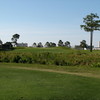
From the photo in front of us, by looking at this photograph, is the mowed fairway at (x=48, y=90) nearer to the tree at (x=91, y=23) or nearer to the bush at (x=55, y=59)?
the bush at (x=55, y=59)

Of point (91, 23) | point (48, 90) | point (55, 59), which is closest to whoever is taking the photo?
point (48, 90)

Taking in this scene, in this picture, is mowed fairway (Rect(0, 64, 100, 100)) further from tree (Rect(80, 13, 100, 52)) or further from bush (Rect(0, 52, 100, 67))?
tree (Rect(80, 13, 100, 52))

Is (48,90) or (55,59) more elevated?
(55,59)

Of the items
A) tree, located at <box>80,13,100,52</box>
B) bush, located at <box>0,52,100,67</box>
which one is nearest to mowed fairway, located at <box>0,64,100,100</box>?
bush, located at <box>0,52,100,67</box>

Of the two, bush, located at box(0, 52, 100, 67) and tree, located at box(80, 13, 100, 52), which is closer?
bush, located at box(0, 52, 100, 67)

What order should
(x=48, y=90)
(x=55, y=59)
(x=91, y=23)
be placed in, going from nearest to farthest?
(x=48, y=90) < (x=55, y=59) < (x=91, y=23)

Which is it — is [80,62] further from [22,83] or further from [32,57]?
[22,83]

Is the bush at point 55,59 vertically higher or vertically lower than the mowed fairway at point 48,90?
higher

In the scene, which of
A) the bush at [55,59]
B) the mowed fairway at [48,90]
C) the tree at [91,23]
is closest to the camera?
the mowed fairway at [48,90]

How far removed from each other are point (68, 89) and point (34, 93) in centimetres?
160

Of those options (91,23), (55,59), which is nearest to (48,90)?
(55,59)

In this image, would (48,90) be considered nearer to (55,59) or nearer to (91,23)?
(55,59)

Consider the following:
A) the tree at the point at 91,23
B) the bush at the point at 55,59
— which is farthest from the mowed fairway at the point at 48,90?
the tree at the point at 91,23

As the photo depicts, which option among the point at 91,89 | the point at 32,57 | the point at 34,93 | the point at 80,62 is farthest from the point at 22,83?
the point at 32,57
